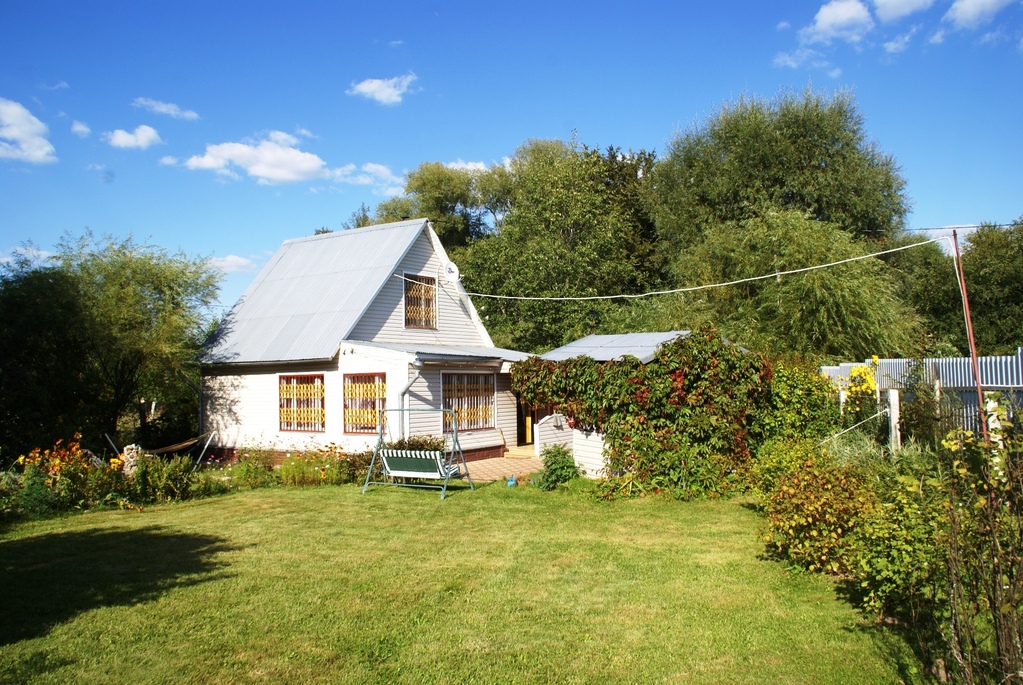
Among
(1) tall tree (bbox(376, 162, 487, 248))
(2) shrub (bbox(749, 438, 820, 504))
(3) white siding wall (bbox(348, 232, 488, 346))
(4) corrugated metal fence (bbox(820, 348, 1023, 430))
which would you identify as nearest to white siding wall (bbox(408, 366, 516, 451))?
(3) white siding wall (bbox(348, 232, 488, 346))

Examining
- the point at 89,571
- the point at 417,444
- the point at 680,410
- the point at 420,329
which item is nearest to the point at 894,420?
the point at 680,410

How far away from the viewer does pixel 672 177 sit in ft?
118

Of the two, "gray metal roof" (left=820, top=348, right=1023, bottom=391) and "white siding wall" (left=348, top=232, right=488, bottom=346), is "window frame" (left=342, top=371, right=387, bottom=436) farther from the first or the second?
"gray metal roof" (left=820, top=348, right=1023, bottom=391)

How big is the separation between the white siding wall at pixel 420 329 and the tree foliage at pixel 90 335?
191 inches

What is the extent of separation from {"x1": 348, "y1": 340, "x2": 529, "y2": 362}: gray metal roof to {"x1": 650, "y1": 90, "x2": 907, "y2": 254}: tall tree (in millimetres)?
14312

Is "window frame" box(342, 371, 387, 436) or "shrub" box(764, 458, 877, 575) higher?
"window frame" box(342, 371, 387, 436)

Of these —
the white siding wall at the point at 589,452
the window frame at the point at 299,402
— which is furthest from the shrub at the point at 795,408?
the window frame at the point at 299,402

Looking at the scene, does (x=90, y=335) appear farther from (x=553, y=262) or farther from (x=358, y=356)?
(x=553, y=262)

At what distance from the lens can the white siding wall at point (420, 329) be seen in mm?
20688

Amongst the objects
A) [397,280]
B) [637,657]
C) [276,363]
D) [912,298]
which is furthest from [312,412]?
[912,298]

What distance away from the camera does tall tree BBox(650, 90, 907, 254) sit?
101ft

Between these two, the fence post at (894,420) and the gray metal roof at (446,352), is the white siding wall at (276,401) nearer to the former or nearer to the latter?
the gray metal roof at (446,352)

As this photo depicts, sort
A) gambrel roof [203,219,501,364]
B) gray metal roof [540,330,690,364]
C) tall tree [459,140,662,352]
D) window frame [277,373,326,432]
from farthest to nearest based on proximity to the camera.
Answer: tall tree [459,140,662,352]
gambrel roof [203,219,501,364]
window frame [277,373,326,432]
gray metal roof [540,330,690,364]

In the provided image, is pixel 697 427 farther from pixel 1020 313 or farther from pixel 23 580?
pixel 1020 313
